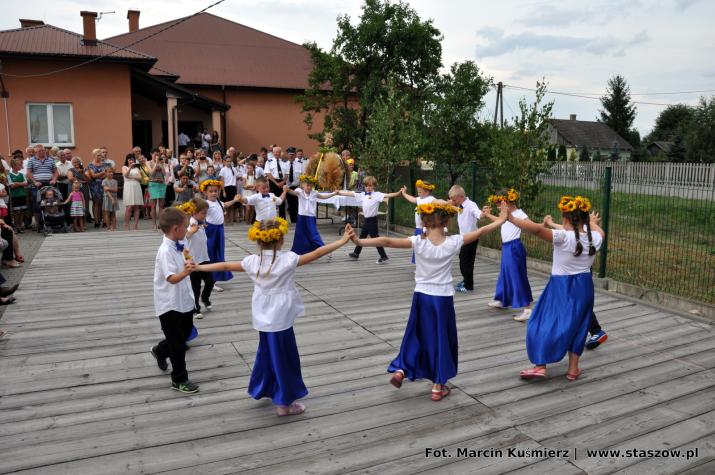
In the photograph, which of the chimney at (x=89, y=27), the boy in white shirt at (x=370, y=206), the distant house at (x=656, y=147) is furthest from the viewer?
the distant house at (x=656, y=147)

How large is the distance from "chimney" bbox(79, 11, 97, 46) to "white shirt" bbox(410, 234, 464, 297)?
21694mm

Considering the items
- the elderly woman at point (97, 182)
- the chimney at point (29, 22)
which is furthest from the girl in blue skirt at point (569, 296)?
the chimney at point (29, 22)

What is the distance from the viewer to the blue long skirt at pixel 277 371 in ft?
16.0

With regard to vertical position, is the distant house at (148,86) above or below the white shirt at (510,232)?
above

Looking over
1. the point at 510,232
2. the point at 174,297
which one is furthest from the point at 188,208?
the point at 510,232

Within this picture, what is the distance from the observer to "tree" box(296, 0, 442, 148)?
22000 millimetres

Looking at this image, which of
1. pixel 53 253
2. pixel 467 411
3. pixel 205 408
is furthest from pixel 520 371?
pixel 53 253

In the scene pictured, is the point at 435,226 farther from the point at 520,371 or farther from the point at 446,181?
the point at 446,181

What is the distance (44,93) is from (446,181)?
52.4ft

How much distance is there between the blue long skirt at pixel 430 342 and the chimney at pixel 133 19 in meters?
34.3

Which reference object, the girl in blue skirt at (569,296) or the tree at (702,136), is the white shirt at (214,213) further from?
the tree at (702,136)

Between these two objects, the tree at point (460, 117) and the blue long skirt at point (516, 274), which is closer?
the blue long skirt at point (516, 274)

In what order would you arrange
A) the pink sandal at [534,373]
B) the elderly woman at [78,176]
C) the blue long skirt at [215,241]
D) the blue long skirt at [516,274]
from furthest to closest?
the elderly woman at [78,176]
the blue long skirt at [215,241]
the blue long skirt at [516,274]
the pink sandal at [534,373]

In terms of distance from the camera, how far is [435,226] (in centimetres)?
A: 525
